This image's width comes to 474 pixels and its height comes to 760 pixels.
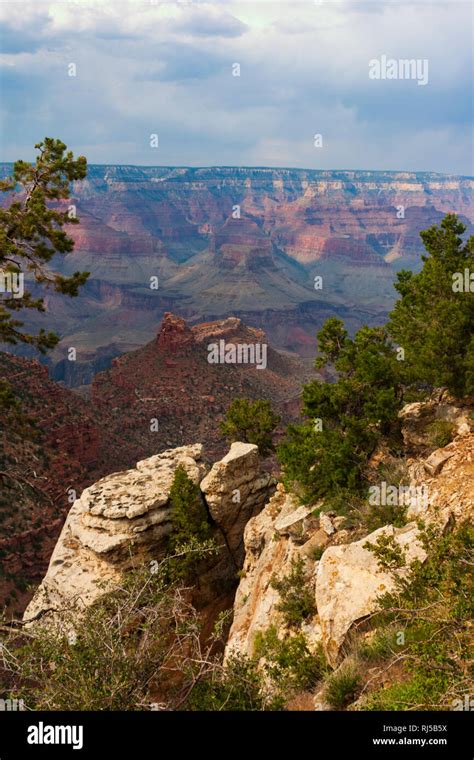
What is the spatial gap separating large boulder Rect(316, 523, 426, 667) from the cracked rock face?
31.6ft

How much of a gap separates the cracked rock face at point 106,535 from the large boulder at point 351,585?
9.64 metres

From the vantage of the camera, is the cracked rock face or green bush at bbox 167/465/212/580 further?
green bush at bbox 167/465/212/580

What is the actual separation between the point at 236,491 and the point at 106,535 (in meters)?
5.15

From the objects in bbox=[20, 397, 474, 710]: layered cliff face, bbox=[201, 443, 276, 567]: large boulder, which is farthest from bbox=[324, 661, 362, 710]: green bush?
bbox=[201, 443, 276, 567]: large boulder

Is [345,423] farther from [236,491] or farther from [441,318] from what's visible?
[236,491]

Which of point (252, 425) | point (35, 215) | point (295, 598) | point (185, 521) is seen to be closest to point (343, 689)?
point (295, 598)

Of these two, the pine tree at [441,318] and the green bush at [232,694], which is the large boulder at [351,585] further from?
the pine tree at [441,318]

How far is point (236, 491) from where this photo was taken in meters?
23.5

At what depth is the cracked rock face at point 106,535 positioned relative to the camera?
67.8ft

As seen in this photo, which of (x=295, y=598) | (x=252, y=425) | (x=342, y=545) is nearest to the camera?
(x=342, y=545)

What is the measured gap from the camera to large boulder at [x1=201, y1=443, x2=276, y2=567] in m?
23.2

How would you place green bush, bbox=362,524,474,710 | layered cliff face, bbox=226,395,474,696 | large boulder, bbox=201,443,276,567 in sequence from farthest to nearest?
large boulder, bbox=201,443,276,567 → layered cliff face, bbox=226,395,474,696 → green bush, bbox=362,524,474,710

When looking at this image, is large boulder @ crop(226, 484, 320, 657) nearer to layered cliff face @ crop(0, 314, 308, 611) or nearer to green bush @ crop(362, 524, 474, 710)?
green bush @ crop(362, 524, 474, 710)
